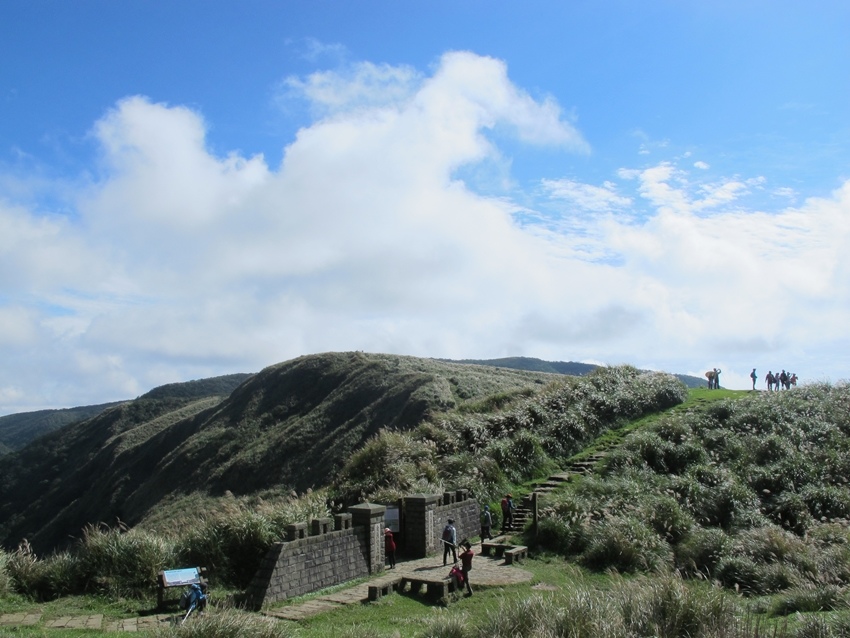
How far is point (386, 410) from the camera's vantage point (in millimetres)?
38281

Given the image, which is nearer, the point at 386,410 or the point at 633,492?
the point at 633,492

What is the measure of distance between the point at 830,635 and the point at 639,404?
2096 centimetres

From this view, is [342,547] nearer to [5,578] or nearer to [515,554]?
[515,554]

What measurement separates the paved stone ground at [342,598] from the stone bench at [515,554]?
0.15 metres

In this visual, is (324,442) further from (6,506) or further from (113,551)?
(6,506)

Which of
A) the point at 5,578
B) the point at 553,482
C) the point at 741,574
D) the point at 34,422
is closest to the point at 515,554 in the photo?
the point at 741,574

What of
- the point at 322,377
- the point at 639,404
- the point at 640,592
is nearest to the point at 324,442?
the point at 322,377

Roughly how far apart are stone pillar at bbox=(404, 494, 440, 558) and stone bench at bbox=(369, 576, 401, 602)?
106 inches

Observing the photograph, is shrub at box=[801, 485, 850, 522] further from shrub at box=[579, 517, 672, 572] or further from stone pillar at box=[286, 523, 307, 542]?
stone pillar at box=[286, 523, 307, 542]

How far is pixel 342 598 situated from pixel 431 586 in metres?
1.40

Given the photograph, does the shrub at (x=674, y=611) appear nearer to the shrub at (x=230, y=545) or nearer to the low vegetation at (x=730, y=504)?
the low vegetation at (x=730, y=504)

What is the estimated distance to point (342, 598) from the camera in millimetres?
10703

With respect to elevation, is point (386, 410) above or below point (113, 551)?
above

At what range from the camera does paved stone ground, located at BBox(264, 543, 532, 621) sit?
1000cm
